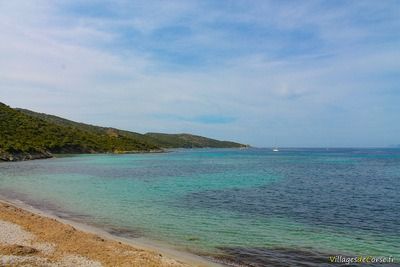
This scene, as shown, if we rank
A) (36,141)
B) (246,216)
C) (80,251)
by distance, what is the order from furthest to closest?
(36,141), (246,216), (80,251)

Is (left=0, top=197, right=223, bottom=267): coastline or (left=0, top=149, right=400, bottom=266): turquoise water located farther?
(left=0, top=149, right=400, bottom=266): turquoise water

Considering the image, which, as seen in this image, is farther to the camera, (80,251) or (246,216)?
(246,216)

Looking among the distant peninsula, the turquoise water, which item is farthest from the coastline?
the distant peninsula

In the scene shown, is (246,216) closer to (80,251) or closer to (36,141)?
(80,251)

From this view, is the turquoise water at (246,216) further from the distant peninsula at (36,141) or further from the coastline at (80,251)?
the distant peninsula at (36,141)

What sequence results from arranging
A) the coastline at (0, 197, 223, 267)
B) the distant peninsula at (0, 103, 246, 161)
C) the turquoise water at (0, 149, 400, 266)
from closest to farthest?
the coastline at (0, 197, 223, 267), the turquoise water at (0, 149, 400, 266), the distant peninsula at (0, 103, 246, 161)

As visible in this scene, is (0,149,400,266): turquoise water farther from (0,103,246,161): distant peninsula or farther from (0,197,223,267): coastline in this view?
(0,103,246,161): distant peninsula

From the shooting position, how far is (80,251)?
15.6m

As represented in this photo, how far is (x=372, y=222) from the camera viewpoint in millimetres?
24766

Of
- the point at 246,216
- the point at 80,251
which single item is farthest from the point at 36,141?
the point at 80,251

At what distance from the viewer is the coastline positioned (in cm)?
1409

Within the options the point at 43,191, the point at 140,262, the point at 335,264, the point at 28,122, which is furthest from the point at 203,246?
the point at 28,122

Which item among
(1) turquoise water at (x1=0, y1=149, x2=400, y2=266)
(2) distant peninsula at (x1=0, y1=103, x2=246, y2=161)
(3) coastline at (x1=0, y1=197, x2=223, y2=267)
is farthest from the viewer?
(2) distant peninsula at (x1=0, y1=103, x2=246, y2=161)

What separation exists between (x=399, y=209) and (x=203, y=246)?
748 inches
